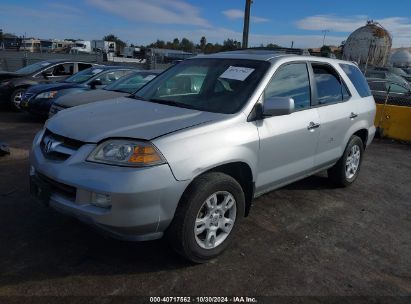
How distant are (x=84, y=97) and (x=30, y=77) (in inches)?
168

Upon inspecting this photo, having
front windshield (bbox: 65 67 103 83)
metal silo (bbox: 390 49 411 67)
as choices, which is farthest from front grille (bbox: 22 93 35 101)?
metal silo (bbox: 390 49 411 67)

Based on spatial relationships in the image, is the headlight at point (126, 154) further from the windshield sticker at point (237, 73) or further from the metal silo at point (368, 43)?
the metal silo at point (368, 43)

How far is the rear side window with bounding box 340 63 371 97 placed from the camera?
5387 mm

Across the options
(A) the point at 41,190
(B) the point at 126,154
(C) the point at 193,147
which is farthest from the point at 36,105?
(C) the point at 193,147

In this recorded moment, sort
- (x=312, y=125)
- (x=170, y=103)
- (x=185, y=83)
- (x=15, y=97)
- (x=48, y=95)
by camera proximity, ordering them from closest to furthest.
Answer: (x=170, y=103), (x=312, y=125), (x=185, y=83), (x=48, y=95), (x=15, y=97)

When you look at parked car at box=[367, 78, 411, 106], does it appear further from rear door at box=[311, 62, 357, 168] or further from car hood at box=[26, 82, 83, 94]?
car hood at box=[26, 82, 83, 94]

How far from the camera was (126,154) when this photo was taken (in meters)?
2.91

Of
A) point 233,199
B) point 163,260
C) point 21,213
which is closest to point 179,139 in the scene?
point 233,199

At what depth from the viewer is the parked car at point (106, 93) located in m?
7.45

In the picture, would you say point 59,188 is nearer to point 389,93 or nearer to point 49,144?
point 49,144

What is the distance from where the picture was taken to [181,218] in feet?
9.94

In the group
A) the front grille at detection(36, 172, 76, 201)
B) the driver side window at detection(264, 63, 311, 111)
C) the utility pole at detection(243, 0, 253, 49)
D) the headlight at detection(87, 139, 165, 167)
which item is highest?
the utility pole at detection(243, 0, 253, 49)

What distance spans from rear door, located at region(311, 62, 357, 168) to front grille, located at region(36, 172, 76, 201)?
2770 mm

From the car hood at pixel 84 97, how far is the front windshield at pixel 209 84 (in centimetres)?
314
